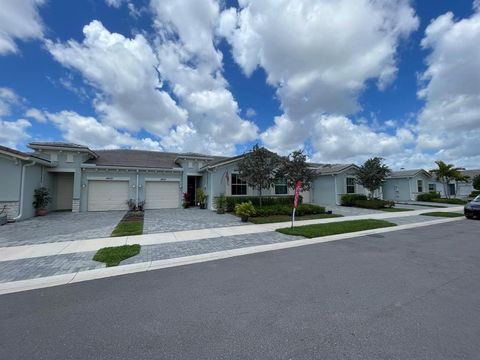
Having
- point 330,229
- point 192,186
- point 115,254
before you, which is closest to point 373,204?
point 330,229

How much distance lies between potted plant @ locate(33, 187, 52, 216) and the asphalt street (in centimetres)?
1218

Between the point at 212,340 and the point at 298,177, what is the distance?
1333cm

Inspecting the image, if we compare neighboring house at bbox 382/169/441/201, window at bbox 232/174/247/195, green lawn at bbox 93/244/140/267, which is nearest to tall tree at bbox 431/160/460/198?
neighboring house at bbox 382/169/441/201

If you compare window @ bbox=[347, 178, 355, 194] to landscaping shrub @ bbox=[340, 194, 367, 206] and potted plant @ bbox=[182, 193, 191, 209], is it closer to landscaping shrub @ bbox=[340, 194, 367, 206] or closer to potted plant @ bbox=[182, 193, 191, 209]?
landscaping shrub @ bbox=[340, 194, 367, 206]

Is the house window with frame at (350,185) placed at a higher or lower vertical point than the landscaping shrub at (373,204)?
higher

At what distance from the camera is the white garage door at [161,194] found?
17594 millimetres

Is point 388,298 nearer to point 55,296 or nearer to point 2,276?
point 55,296

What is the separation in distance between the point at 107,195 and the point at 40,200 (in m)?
3.83

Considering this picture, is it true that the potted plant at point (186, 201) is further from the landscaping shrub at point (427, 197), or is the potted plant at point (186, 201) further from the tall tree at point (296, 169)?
the landscaping shrub at point (427, 197)

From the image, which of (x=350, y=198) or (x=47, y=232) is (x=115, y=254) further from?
(x=350, y=198)

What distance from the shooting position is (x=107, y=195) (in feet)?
54.1

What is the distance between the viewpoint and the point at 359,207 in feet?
65.0

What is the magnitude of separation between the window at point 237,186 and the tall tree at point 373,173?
34.7ft

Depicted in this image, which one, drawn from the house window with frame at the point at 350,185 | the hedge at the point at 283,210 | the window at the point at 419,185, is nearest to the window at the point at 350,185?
the house window with frame at the point at 350,185
